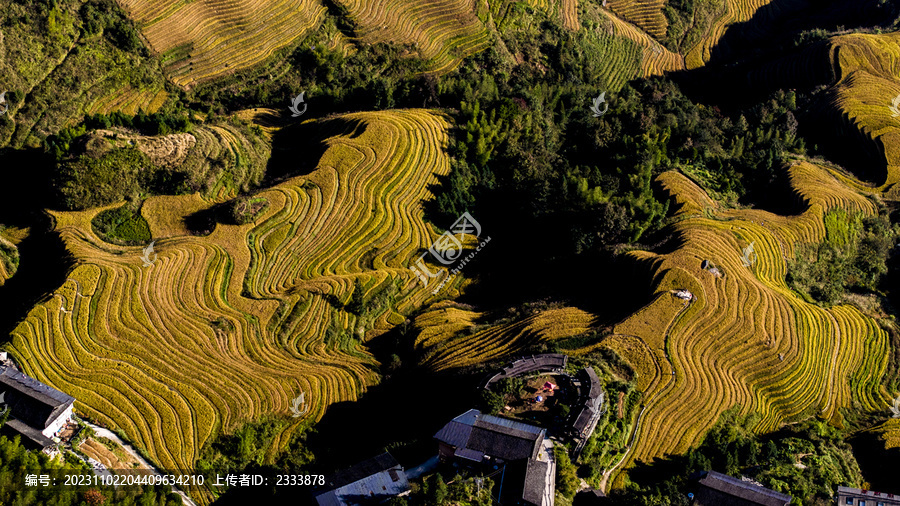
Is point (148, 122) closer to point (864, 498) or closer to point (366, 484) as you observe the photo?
point (366, 484)

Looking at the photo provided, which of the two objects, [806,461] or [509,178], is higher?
[509,178]

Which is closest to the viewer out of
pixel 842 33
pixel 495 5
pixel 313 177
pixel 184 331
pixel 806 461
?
pixel 806 461

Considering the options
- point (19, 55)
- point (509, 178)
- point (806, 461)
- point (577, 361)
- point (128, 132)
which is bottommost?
point (806, 461)

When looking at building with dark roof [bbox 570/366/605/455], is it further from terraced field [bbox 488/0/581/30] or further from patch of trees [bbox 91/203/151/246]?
terraced field [bbox 488/0/581/30]

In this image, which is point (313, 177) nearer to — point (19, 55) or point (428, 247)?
point (428, 247)

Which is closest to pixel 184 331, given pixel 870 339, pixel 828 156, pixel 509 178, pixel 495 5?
pixel 509 178

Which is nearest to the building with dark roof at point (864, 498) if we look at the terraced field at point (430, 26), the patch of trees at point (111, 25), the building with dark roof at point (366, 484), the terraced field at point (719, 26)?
the building with dark roof at point (366, 484)

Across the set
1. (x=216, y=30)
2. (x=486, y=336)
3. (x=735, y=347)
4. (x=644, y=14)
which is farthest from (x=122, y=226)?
(x=644, y=14)
